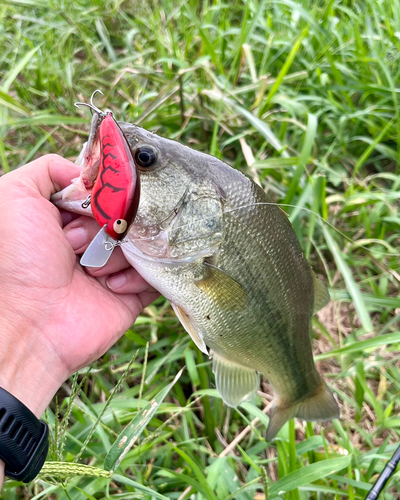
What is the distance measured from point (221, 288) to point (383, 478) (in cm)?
98

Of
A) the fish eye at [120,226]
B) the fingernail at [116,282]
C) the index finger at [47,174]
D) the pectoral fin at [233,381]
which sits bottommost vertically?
the pectoral fin at [233,381]

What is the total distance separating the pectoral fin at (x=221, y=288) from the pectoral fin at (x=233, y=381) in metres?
0.36

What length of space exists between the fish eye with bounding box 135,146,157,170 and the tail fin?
1.24 metres

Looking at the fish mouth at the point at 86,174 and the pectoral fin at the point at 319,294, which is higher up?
the fish mouth at the point at 86,174

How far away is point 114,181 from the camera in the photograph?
1251mm

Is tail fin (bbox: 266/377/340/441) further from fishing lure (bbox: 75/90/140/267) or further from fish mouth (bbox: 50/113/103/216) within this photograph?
fish mouth (bbox: 50/113/103/216)

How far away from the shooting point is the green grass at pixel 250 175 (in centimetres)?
172

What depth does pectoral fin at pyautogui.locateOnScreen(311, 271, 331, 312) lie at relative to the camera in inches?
71.7

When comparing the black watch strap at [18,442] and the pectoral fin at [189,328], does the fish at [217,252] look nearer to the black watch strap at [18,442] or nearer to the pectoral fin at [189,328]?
the pectoral fin at [189,328]

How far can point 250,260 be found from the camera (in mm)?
1587

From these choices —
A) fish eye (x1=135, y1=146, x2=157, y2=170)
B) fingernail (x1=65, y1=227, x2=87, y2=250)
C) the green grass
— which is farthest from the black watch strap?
fish eye (x1=135, y1=146, x2=157, y2=170)

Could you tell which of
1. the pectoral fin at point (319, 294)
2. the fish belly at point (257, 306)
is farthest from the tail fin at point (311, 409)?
the pectoral fin at point (319, 294)

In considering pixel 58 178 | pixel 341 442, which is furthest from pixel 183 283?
pixel 341 442

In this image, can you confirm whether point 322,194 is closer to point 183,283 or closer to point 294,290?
point 294,290
